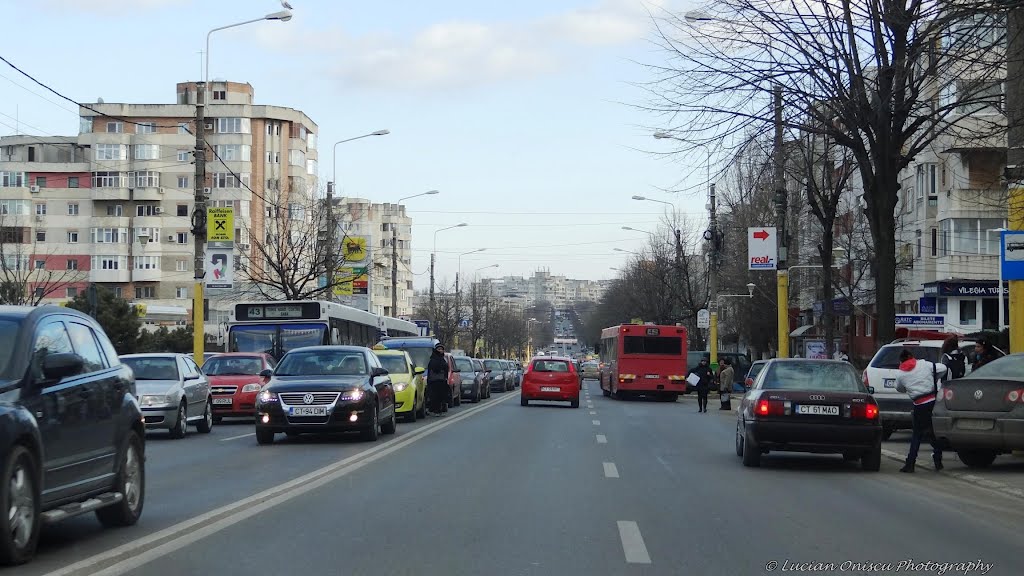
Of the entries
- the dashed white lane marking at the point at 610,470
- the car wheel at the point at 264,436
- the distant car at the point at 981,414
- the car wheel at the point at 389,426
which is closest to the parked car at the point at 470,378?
the car wheel at the point at 389,426

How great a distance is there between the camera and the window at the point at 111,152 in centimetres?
9162

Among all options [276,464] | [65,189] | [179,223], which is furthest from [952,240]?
[65,189]

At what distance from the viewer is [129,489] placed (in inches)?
399

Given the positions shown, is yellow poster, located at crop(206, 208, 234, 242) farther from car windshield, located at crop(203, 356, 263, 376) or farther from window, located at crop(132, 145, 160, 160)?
window, located at crop(132, 145, 160, 160)

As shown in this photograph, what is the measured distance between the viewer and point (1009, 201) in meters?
23.0

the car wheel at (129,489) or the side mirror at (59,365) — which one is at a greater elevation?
the side mirror at (59,365)

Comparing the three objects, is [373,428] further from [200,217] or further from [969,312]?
[969,312]

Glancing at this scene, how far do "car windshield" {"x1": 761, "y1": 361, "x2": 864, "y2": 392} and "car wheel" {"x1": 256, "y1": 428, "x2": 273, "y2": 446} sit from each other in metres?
8.07

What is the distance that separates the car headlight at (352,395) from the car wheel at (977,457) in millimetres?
9143

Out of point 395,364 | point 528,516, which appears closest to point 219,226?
point 395,364

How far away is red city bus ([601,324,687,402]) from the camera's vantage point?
47.1 m

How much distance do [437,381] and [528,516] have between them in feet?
63.5

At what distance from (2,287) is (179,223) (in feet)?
136

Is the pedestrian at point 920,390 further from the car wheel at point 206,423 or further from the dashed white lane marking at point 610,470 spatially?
the car wheel at point 206,423
